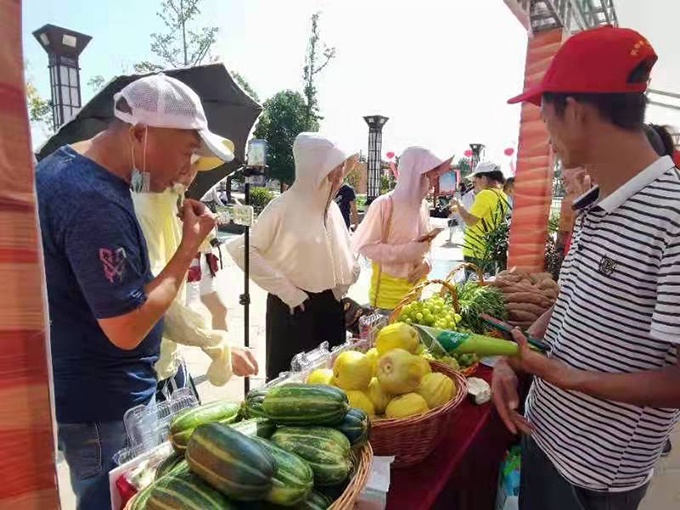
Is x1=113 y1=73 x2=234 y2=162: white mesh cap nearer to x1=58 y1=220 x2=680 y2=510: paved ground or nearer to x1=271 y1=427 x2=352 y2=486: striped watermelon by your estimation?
x1=271 y1=427 x2=352 y2=486: striped watermelon

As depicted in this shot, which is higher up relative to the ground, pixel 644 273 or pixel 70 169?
pixel 70 169

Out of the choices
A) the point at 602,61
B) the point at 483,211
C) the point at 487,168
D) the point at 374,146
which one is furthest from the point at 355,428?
the point at 374,146

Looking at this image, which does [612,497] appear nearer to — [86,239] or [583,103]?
A: [583,103]

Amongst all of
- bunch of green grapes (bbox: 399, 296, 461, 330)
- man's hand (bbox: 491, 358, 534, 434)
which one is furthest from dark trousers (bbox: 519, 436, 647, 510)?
bunch of green grapes (bbox: 399, 296, 461, 330)

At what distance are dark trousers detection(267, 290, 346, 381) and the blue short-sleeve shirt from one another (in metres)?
1.40

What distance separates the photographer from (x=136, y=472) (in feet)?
3.36

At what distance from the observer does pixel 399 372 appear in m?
1.35

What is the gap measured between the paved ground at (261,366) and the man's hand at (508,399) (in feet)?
5.36

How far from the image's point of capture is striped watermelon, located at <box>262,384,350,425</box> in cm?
104

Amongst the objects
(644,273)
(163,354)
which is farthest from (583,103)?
(163,354)

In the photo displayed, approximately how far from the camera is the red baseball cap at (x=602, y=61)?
1184 millimetres

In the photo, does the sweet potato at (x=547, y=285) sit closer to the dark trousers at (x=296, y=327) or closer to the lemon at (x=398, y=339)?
Answer: the dark trousers at (x=296, y=327)

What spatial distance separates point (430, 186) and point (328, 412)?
2.91 meters

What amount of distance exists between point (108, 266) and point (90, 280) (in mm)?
65
